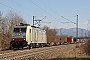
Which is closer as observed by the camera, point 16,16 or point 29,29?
point 29,29

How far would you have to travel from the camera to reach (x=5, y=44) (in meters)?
47.0

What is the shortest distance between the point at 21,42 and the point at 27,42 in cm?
98

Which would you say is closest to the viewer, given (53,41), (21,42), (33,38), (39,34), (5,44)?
(21,42)

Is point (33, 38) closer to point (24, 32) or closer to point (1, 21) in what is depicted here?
point (24, 32)

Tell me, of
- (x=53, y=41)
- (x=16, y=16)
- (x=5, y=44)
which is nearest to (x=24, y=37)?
(x=5, y=44)

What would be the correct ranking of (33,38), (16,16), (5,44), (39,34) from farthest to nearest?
(16,16) → (39,34) → (5,44) → (33,38)

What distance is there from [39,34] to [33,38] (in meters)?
6.99

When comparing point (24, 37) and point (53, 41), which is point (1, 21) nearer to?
point (24, 37)

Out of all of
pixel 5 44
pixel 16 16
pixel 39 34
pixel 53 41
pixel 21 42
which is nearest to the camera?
pixel 21 42

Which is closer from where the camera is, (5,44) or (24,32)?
(24,32)

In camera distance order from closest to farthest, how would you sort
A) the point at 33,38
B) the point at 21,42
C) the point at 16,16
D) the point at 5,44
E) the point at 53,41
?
the point at 21,42, the point at 33,38, the point at 5,44, the point at 16,16, the point at 53,41

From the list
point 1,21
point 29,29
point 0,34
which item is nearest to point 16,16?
point 1,21

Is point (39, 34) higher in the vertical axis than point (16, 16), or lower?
lower

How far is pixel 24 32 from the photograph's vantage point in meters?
39.9
